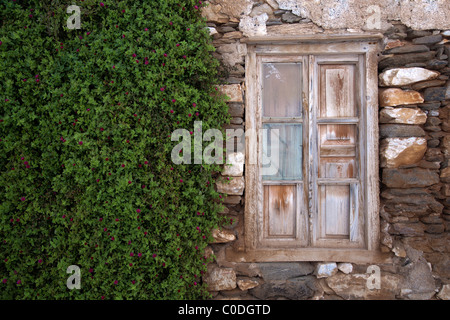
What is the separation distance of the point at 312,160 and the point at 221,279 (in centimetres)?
124

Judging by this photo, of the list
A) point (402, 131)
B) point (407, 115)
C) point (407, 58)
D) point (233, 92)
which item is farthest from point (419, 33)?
point (233, 92)

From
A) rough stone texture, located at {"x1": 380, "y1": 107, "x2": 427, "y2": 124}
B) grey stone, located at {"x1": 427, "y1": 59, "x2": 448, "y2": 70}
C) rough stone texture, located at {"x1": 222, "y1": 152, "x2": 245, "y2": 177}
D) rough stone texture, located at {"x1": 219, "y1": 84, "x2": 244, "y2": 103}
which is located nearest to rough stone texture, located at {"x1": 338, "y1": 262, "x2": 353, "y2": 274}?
rough stone texture, located at {"x1": 222, "y1": 152, "x2": 245, "y2": 177}

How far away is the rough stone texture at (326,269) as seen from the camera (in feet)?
8.26

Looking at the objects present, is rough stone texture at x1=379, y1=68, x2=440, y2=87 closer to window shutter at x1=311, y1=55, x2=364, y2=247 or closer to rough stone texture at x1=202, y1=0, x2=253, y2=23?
window shutter at x1=311, y1=55, x2=364, y2=247

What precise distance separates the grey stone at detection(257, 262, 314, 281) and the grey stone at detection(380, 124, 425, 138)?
128 centimetres

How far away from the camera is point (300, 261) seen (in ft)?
8.39

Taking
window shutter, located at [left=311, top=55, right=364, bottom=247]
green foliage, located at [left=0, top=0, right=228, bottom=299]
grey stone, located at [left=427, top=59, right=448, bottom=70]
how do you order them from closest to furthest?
green foliage, located at [left=0, top=0, right=228, bottom=299] → grey stone, located at [left=427, top=59, right=448, bottom=70] → window shutter, located at [left=311, top=55, right=364, bottom=247]

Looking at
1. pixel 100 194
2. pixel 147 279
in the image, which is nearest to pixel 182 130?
pixel 100 194

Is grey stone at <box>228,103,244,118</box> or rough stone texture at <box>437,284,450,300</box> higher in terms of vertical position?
grey stone at <box>228,103,244,118</box>

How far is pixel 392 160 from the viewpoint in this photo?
249 cm

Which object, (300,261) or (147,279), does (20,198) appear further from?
(300,261)

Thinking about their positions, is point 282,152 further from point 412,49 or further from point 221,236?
point 412,49

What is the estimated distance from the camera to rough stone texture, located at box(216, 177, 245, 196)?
8.30 feet

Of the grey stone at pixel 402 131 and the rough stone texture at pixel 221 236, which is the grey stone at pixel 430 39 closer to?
the grey stone at pixel 402 131
